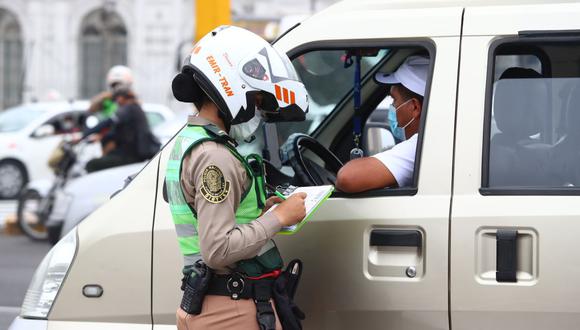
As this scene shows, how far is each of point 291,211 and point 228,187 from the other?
22 cm

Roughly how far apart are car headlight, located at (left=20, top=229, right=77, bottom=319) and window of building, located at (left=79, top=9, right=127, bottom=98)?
34.3 meters

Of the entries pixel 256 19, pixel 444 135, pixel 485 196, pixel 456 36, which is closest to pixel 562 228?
pixel 485 196

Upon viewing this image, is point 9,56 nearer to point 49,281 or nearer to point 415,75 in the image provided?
point 49,281

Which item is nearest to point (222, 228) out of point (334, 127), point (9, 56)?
point (334, 127)

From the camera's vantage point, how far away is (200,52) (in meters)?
3.19

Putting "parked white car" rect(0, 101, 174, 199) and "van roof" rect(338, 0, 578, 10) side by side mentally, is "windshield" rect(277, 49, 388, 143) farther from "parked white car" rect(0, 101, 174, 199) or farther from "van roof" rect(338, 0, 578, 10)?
"parked white car" rect(0, 101, 174, 199)

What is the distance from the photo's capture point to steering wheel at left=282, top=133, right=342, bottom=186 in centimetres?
393

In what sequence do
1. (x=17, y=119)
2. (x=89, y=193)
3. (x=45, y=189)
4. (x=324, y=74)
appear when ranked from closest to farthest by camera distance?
(x=324, y=74)
(x=89, y=193)
(x=45, y=189)
(x=17, y=119)

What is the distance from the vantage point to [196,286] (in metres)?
3.19

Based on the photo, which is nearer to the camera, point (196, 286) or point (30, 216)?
point (196, 286)

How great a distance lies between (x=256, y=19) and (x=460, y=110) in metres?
17.0

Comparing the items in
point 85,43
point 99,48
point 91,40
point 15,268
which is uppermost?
point 91,40

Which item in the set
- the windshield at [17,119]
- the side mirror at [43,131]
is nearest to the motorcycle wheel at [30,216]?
the side mirror at [43,131]

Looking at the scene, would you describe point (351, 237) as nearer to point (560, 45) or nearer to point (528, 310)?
point (528, 310)
